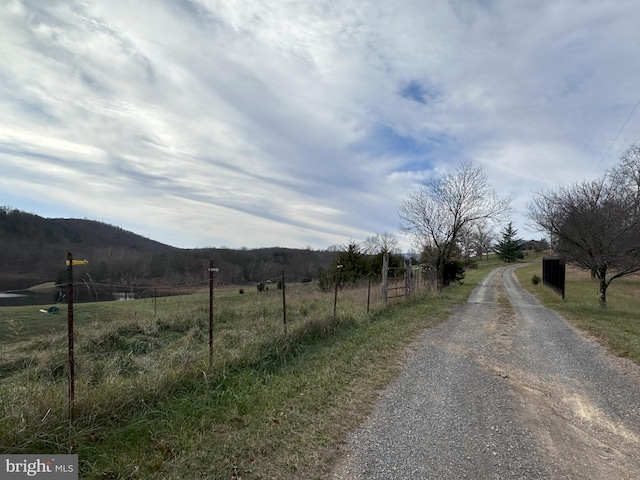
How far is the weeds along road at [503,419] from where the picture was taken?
2820 mm

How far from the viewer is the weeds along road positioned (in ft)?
9.25

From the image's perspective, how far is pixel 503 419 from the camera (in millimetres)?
3703

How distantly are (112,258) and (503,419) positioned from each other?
15.2m

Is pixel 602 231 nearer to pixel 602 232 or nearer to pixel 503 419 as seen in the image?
pixel 602 232

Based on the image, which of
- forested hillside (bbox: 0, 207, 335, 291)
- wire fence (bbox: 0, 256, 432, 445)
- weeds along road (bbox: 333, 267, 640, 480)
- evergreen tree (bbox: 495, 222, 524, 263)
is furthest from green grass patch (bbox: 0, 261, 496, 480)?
evergreen tree (bbox: 495, 222, 524, 263)

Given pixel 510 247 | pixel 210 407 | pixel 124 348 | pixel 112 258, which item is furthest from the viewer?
pixel 510 247

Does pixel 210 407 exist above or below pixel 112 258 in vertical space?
below

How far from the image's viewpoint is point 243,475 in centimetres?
261

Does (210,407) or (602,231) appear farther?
(602,231)

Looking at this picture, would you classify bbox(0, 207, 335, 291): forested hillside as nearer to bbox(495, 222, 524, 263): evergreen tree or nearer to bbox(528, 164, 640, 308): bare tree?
bbox(528, 164, 640, 308): bare tree

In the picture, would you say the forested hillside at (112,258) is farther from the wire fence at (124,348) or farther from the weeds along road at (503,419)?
the weeds along road at (503,419)

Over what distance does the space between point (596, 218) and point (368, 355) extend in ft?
44.2

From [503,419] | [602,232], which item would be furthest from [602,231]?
[503,419]

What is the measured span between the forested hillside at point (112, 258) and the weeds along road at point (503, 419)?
3766 mm
